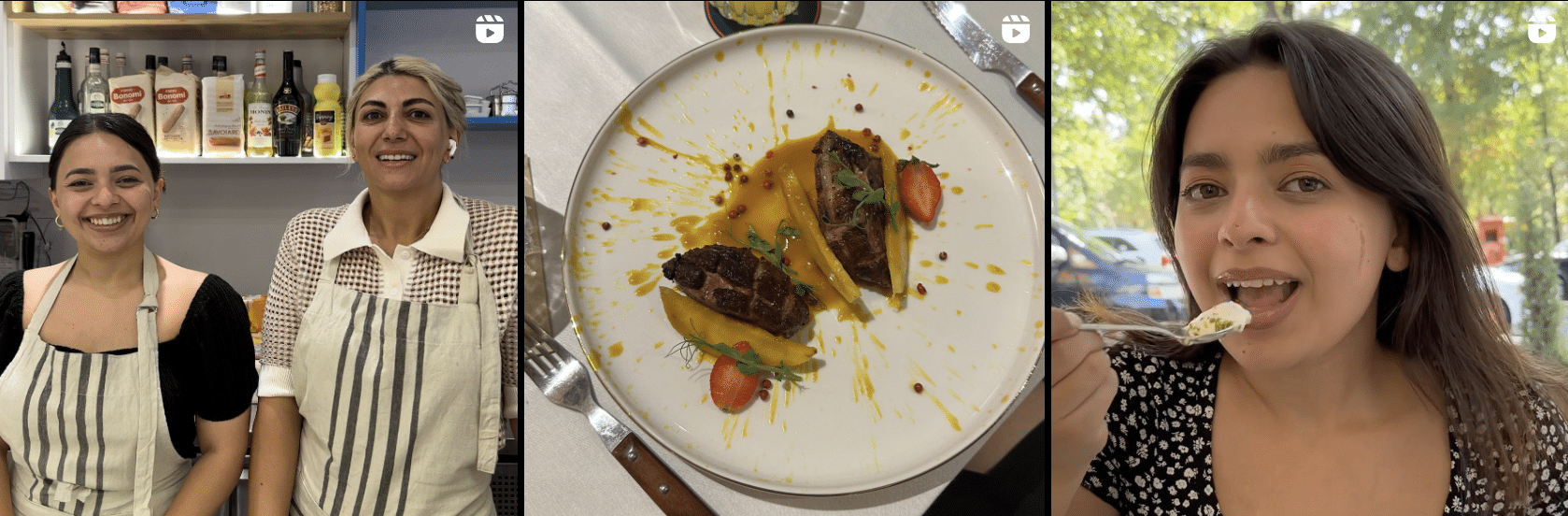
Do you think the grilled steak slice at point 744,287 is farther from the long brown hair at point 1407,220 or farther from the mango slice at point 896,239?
the long brown hair at point 1407,220

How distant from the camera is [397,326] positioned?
94 cm

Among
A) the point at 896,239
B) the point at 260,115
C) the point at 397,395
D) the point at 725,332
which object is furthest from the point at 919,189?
the point at 260,115

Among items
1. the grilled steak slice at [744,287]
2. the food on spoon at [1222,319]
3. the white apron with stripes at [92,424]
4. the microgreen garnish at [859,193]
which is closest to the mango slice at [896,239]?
the microgreen garnish at [859,193]

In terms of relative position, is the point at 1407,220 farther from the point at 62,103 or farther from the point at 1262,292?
the point at 62,103

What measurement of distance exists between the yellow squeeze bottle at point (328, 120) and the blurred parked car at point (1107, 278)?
90 cm

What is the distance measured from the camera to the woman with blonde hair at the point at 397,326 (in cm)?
95

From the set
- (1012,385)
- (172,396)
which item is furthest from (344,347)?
(1012,385)

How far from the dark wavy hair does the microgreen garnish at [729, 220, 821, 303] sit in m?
0.77

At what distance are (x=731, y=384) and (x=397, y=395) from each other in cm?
40

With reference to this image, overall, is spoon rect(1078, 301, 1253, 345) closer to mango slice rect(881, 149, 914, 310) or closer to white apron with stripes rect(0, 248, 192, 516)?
mango slice rect(881, 149, 914, 310)

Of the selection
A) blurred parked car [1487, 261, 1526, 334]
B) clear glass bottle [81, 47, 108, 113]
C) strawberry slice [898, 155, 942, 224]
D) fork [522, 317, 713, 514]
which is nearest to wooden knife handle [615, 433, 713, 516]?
fork [522, 317, 713, 514]

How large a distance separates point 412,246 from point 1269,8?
1190mm

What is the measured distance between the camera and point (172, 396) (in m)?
1.01

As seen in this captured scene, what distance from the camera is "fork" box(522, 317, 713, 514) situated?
969mm
